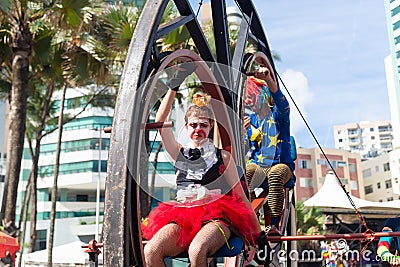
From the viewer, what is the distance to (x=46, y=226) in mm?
41438

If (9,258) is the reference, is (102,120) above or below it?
above

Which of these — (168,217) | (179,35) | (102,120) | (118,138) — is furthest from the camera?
(102,120)

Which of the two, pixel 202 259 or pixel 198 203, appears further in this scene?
pixel 198 203

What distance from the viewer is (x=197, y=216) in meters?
2.80

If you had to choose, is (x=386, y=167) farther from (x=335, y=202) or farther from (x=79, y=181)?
(x=335, y=202)

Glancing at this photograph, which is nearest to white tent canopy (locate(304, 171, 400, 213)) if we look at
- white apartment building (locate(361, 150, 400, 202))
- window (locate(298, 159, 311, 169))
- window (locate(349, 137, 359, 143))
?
window (locate(298, 159, 311, 169))

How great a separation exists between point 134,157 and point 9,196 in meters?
7.88

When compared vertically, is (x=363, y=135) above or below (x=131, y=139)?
above

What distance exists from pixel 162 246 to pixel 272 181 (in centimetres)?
197

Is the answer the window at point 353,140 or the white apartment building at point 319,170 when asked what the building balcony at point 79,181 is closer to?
the white apartment building at point 319,170

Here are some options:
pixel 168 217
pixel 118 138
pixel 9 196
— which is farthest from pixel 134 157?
pixel 9 196

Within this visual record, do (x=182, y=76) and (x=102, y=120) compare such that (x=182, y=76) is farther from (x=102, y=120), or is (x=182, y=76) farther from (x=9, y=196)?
(x=102, y=120)

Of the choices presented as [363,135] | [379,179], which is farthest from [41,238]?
→ [363,135]

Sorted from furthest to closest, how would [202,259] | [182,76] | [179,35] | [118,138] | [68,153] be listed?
[68,153] < [179,35] < [182,76] < [202,259] < [118,138]
